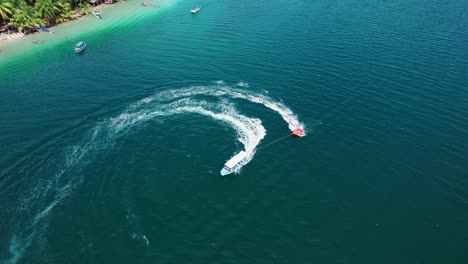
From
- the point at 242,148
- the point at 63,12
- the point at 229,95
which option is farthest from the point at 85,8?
the point at 242,148

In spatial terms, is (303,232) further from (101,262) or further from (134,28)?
(134,28)

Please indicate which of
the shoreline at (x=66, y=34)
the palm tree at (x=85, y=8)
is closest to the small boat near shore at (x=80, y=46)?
the shoreline at (x=66, y=34)

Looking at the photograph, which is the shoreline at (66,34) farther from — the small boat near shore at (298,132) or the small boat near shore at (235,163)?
the small boat near shore at (298,132)

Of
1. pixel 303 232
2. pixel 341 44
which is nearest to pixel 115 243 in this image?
pixel 303 232

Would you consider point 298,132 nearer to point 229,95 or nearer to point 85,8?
point 229,95

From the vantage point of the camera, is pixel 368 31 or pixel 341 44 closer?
pixel 341 44
